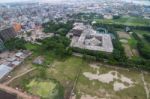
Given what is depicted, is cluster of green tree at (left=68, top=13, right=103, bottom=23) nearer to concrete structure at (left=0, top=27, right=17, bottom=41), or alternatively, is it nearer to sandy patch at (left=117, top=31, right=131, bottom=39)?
sandy patch at (left=117, top=31, right=131, bottom=39)

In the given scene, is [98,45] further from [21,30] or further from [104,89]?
[21,30]

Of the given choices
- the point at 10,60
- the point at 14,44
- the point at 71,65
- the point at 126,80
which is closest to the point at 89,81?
the point at 71,65

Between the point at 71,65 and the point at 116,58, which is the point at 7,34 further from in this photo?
the point at 116,58

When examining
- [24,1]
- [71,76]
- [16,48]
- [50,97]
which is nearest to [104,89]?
[71,76]

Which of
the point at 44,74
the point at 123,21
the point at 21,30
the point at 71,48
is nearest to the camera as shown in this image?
the point at 44,74

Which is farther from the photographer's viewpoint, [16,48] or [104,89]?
[16,48]

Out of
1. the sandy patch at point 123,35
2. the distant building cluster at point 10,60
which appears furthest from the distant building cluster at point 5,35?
the sandy patch at point 123,35

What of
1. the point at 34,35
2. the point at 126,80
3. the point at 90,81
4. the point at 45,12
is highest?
the point at 45,12

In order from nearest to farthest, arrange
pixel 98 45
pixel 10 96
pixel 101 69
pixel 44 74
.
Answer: pixel 10 96, pixel 44 74, pixel 101 69, pixel 98 45
